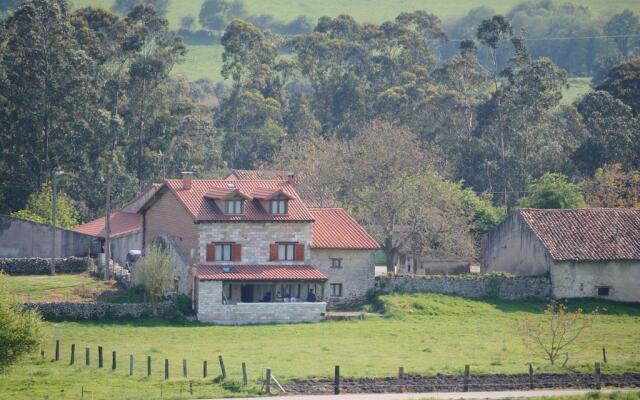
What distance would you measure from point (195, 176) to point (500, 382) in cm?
6722

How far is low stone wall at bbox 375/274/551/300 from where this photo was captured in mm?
82188

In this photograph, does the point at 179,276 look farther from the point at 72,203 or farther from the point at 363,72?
the point at 363,72

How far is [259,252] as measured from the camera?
80.3 metres

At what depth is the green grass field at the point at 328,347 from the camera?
58.0 meters

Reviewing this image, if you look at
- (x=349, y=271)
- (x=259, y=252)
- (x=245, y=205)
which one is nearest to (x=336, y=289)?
(x=349, y=271)

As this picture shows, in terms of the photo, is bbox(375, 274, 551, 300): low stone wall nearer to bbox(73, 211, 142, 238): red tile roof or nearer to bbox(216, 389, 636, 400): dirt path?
bbox(73, 211, 142, 238): red tile roof

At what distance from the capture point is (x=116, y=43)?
12688cm

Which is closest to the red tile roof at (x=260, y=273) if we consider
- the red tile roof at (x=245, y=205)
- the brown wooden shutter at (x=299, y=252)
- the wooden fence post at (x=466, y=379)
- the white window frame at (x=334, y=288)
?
the brown wooden shutter at (x=299, y=252)

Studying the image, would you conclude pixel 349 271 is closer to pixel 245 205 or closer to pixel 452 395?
pixel 245 205

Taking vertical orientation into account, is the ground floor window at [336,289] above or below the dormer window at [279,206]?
below

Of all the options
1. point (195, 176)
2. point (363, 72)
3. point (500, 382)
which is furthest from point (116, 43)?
point (500, 382)

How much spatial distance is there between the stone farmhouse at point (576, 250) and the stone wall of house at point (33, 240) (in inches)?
1014

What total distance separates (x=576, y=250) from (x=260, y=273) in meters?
17.9

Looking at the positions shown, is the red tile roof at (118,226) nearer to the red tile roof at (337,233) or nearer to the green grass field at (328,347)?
the red tile roof at (337,233)
